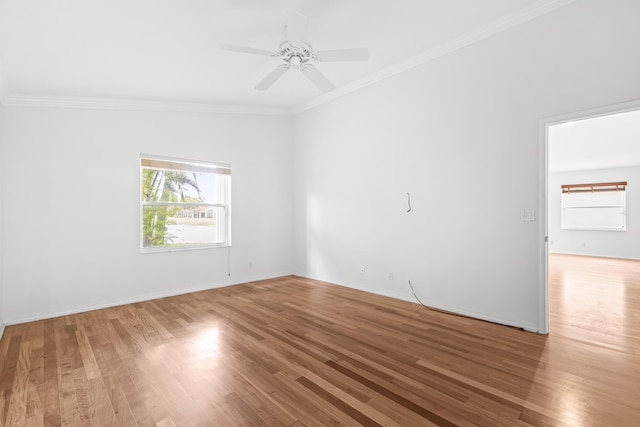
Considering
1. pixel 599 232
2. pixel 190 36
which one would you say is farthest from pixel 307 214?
pixel 599 232

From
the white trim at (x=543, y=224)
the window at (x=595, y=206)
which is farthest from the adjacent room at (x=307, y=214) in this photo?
the window at (x=595, y=206)

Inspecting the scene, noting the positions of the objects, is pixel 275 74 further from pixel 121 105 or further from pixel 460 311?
pixel 460 311

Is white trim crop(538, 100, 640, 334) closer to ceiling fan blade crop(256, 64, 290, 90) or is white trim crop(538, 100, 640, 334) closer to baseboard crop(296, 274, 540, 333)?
baseboard crop(296, 274, 540, 333)

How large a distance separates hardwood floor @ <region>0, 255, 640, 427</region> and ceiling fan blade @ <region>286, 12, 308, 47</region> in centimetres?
271

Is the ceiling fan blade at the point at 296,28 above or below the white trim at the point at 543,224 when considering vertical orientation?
above

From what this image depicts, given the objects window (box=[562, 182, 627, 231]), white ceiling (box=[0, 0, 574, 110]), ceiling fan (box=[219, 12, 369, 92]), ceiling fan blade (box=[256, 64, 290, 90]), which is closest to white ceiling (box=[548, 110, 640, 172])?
window (box=[562, 182, 627, 231])

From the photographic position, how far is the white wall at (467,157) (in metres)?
2.74

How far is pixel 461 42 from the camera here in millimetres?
3430

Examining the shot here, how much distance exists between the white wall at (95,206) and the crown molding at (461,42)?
2.02 meters

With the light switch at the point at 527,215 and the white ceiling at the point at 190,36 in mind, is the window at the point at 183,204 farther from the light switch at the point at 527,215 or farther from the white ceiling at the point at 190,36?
the light switch at the point at 527,215

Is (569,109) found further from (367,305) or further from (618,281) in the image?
(618,281)

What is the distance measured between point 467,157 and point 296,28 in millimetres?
2266

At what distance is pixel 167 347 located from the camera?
9.09 feet

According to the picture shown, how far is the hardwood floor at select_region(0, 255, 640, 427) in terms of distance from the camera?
5.94 feet
